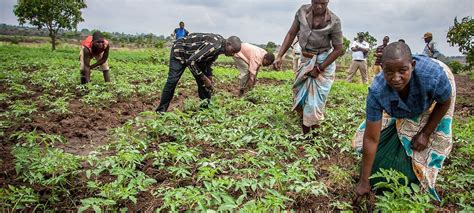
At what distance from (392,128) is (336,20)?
5.12 ft

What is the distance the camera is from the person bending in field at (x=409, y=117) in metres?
2.25

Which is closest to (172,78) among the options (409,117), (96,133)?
(96,133)

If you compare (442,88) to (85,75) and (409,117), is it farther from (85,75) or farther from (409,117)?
(85,75)

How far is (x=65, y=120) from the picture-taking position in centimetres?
452

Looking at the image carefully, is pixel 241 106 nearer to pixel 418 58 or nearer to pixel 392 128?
pixel 392 128

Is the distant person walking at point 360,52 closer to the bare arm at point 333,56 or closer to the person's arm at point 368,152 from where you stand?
the bare arm at point 333,56

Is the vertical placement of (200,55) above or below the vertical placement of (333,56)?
below

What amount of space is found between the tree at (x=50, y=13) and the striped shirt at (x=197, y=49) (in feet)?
61.5

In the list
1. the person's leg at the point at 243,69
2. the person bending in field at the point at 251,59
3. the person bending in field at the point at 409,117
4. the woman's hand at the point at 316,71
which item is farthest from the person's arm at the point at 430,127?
the person's leg at the point at 243,69

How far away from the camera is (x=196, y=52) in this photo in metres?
4.54

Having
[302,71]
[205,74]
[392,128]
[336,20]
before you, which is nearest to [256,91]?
[205,74]

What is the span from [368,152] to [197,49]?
2749mm

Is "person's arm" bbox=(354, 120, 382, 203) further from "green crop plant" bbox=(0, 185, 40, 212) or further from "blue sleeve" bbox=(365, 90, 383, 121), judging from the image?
"green crop plant" bbox=(0, 185, 40, 212)

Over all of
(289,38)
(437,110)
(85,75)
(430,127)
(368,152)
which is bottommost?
(85,75)
